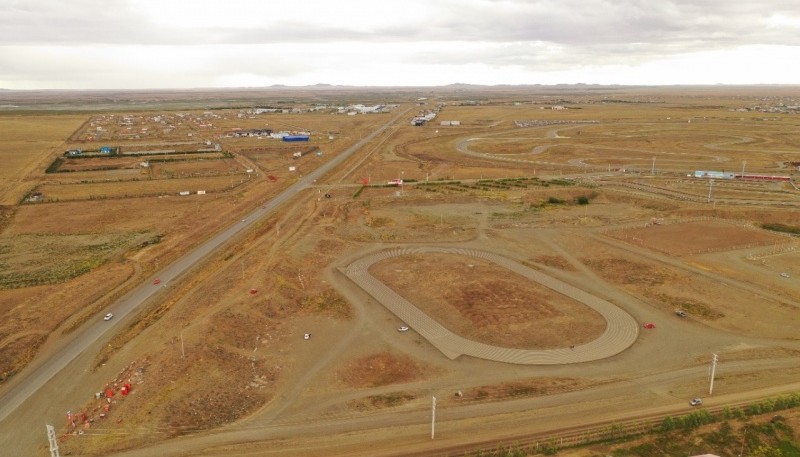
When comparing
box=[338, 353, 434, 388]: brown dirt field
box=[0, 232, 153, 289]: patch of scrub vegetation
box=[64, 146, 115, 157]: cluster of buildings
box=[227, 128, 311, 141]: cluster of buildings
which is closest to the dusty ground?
box=[338, 353, 434, 388]: brown dirt field

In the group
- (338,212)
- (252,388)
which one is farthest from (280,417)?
(338,212)

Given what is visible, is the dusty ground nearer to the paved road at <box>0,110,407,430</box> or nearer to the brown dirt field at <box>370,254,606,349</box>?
the brown dirt field at <box>370,254,606,349</box>

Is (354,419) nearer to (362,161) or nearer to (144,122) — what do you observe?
(362,161)

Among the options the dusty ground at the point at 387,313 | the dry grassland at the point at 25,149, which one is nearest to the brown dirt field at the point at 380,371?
the dusty ground at the point at 387,313

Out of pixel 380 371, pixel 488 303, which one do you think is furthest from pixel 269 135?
pixel 380 371

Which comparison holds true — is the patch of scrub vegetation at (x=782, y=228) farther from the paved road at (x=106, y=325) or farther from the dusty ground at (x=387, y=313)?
the paved road at (x=106, y=325)

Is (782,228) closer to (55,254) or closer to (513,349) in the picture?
(513,349)
